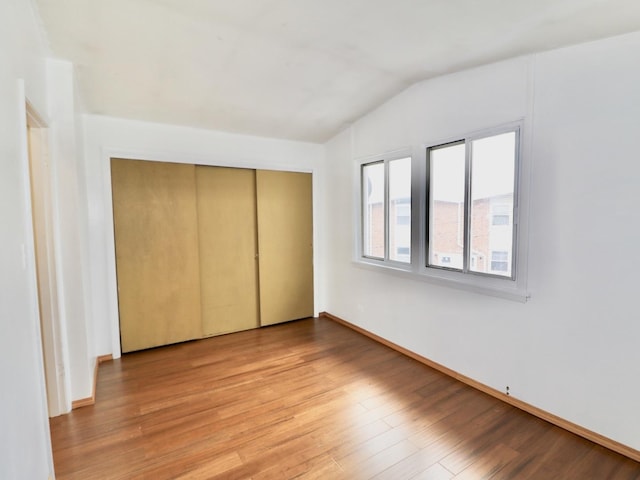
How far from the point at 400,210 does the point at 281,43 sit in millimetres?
2036

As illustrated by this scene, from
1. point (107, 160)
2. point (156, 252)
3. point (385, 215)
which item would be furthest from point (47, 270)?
point (385, 215)

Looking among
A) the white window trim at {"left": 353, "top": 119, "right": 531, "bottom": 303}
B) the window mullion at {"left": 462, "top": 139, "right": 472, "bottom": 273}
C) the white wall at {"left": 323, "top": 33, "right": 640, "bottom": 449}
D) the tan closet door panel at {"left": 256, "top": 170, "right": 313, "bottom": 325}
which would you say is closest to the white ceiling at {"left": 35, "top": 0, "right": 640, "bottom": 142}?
the white wall at {"left": 323, "top": 33, "right": 640, "bottom": 449}

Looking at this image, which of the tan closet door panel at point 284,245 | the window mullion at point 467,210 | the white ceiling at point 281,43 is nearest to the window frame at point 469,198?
the window mullion at point 467,210

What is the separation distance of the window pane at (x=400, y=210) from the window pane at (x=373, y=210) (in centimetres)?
16

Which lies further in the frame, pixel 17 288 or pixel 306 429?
pixel 306 429

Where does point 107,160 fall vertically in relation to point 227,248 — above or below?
above

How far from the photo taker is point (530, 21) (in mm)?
1855

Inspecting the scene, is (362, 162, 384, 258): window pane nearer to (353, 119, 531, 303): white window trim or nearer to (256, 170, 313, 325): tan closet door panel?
(353, 119, 531, 303): white window trim

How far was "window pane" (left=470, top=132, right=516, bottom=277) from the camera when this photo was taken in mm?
2445

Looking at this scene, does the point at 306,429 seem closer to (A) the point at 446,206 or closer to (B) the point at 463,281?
(B) the point at 463,281

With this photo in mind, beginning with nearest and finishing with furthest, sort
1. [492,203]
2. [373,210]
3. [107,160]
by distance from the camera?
[492,203] < [107,160] < [373,210]

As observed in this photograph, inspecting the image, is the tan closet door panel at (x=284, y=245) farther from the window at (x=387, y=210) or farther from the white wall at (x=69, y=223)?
the white wall at (x=69, y=223)

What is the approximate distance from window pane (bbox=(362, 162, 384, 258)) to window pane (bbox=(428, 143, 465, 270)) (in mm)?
756

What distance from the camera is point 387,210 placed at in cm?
364
